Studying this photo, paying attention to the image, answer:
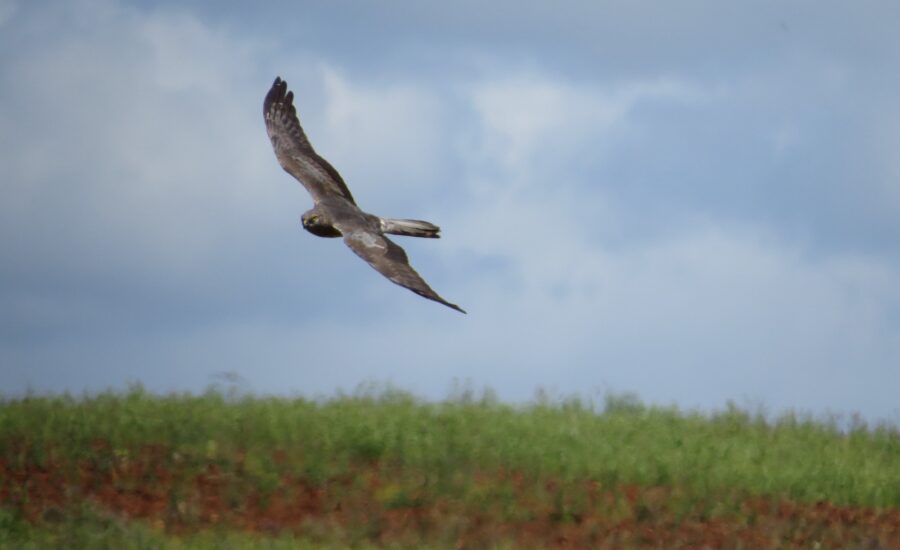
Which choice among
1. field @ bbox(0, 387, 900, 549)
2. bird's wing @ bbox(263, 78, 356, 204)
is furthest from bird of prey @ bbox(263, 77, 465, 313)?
field @ bbox(0, 387, 900, 549)

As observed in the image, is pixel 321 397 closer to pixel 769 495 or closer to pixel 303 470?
pixel 303 470

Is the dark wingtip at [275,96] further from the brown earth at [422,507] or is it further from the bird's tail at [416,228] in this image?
the brown earth at [422,507]

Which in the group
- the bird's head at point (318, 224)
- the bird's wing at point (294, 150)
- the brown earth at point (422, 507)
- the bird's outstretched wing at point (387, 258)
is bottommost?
the brown earth at point (422, 507)

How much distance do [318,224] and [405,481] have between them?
2.51 m

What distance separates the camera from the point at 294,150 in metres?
15.4

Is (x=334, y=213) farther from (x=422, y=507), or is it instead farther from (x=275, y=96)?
(x=422, y=507)

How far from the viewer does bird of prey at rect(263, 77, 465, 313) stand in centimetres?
1204

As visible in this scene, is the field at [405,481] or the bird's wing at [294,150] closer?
the field at [405,481]

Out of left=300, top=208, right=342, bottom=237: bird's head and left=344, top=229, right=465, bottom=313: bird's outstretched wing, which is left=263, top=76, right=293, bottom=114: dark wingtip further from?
left=344, top=229, right=465, bottom=313: bird's outstretched wing

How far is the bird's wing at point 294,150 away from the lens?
48.5ft

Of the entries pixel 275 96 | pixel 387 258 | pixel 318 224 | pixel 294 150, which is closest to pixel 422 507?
pixel 387 258

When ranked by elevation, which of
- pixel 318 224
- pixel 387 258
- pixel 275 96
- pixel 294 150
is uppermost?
pixel 275 96

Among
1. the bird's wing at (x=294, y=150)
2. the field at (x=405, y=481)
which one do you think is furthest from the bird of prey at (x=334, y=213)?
the field at (x=405, y=481)

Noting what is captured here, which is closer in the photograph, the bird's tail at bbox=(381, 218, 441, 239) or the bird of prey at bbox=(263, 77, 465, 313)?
the bird of prey at bbox=(263, 77, 465, 313)
